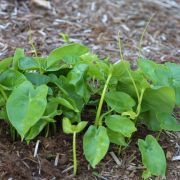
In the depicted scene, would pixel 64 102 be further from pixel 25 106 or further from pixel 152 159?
pixel 152 159

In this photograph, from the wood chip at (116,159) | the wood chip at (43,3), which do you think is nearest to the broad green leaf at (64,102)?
the wood chip at (116,159)

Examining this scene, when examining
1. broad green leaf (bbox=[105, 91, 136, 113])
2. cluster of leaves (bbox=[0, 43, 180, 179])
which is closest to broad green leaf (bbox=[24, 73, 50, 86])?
cluster of leaves (bbox=[0, 43, 180, 179])

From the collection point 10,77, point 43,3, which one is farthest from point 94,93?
point 43,3

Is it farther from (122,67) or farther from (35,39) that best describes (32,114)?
(35,39)

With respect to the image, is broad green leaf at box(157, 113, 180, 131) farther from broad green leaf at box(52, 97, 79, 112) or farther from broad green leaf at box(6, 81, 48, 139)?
broad green leaf at box(6, 81, 48, 139)

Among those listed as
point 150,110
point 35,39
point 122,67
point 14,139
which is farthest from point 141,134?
point 35,39

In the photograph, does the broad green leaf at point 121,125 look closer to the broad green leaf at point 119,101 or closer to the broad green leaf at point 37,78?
the broad green leaf at point 119,101
